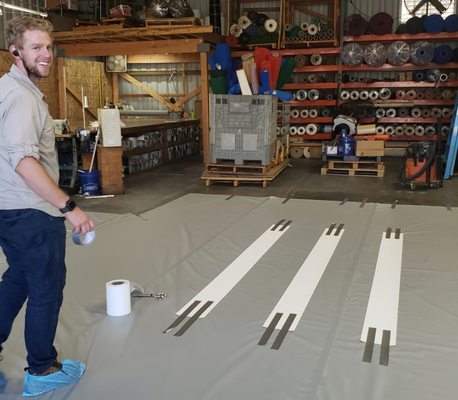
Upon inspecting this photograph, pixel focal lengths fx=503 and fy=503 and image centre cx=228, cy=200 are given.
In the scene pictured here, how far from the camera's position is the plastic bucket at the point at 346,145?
8992 millimetres

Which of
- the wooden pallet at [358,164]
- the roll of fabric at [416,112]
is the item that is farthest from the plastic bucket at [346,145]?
the roll of fabric at [416,112]

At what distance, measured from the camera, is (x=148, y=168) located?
33.8 feet

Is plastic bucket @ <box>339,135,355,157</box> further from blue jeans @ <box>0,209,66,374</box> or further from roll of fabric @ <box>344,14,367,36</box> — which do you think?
blue jeans @ <box>0,209,66,374</box>

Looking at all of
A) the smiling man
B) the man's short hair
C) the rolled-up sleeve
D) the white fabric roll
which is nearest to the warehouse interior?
the white fabric roll

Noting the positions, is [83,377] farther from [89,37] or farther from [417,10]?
[417,10]

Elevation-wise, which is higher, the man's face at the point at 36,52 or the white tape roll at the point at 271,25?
the white tape roll at the point at 271,25

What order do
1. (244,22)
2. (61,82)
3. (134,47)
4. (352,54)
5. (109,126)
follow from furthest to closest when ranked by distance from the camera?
(244,22), (61,82), (352,54), (134,47), (109,126)

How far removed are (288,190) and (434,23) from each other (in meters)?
6.18

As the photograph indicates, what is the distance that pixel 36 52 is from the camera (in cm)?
212

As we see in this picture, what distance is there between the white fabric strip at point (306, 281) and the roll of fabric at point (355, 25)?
25.6 feet

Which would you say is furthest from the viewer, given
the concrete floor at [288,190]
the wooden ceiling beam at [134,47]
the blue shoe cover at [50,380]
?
the wooden ceiling beam at [134,47]

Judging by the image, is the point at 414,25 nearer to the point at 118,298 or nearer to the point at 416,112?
the point at 416,112

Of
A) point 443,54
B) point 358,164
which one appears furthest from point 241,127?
point 443,54

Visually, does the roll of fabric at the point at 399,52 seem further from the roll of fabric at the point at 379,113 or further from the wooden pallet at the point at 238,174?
the wooden pallet at the point at 238,174
